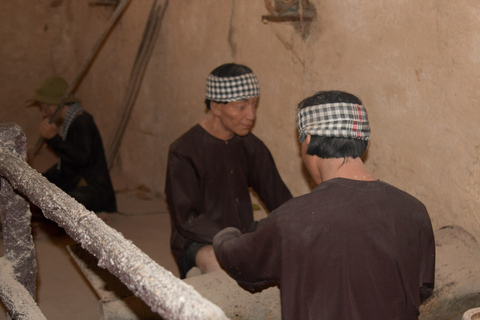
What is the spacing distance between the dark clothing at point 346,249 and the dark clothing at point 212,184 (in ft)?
4.34

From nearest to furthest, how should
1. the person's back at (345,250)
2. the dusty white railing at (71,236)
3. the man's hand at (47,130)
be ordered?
the dusty white railing at (71,236), the person's back at (345,250), the man's hand at (47,130)

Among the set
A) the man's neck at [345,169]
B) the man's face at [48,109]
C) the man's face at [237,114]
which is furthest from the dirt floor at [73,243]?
the man's neck at [345,169]

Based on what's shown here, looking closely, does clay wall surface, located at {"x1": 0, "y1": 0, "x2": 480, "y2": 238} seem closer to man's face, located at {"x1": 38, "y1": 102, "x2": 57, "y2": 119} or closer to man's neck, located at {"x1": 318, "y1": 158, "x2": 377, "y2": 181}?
man's neck, located at {"x1": 318, "y1": 158, "x2": 377, "y2": 181}

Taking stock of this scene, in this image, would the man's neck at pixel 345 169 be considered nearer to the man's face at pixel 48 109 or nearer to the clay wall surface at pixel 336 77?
the clay wall surface at pixel 336 77

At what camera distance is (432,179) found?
2.54 metres

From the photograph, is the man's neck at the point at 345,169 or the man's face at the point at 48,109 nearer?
the man's neck at the point at 345,169

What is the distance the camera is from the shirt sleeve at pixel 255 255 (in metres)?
1.61

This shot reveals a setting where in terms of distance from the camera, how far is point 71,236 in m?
1.58

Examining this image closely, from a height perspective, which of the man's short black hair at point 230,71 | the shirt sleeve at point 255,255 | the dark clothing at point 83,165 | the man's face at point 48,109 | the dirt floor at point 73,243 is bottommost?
the dirt floor at point 73,243

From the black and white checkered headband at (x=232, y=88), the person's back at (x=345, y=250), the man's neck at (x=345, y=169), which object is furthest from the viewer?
the black and white checkered headband at (x=232, y=88)

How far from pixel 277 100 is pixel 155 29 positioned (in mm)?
2307

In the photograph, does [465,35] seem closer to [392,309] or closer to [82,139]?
[392,309]

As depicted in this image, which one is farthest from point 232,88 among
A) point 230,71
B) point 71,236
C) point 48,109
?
point 48,109

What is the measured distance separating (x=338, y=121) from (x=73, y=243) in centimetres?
325
